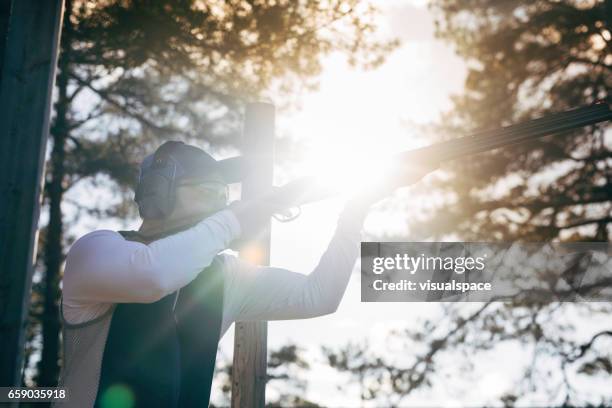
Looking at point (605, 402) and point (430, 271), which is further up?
point (430, 271)

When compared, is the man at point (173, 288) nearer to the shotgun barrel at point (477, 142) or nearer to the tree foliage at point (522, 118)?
the shotgun barrel at point (477, 142)

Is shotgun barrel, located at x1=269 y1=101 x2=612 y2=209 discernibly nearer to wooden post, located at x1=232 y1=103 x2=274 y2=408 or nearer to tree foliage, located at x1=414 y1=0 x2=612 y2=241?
wooden post, located at x1=232 y1=103 x2=274 y2=408

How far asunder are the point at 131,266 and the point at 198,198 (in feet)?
1.92

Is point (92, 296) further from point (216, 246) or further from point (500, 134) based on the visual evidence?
point (500, 134)

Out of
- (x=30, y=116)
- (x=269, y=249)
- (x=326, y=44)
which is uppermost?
(x=326, y=44)

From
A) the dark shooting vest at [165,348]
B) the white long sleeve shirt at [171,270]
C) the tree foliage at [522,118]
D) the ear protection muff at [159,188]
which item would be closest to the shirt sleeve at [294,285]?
the white long sleeve shirt at [171,270]

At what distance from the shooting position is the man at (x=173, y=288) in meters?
2.40

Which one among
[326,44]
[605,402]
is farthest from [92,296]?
[605,402]

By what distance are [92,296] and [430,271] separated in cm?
634

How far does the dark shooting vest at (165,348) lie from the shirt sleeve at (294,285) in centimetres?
18

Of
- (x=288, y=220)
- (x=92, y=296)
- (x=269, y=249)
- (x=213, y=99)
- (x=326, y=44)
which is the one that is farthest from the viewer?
(x=213, y=99)

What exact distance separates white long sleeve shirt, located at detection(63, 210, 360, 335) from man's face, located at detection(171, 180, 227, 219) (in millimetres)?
225

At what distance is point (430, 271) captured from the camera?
8289mm

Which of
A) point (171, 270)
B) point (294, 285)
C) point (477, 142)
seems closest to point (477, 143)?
point (477, 142)
